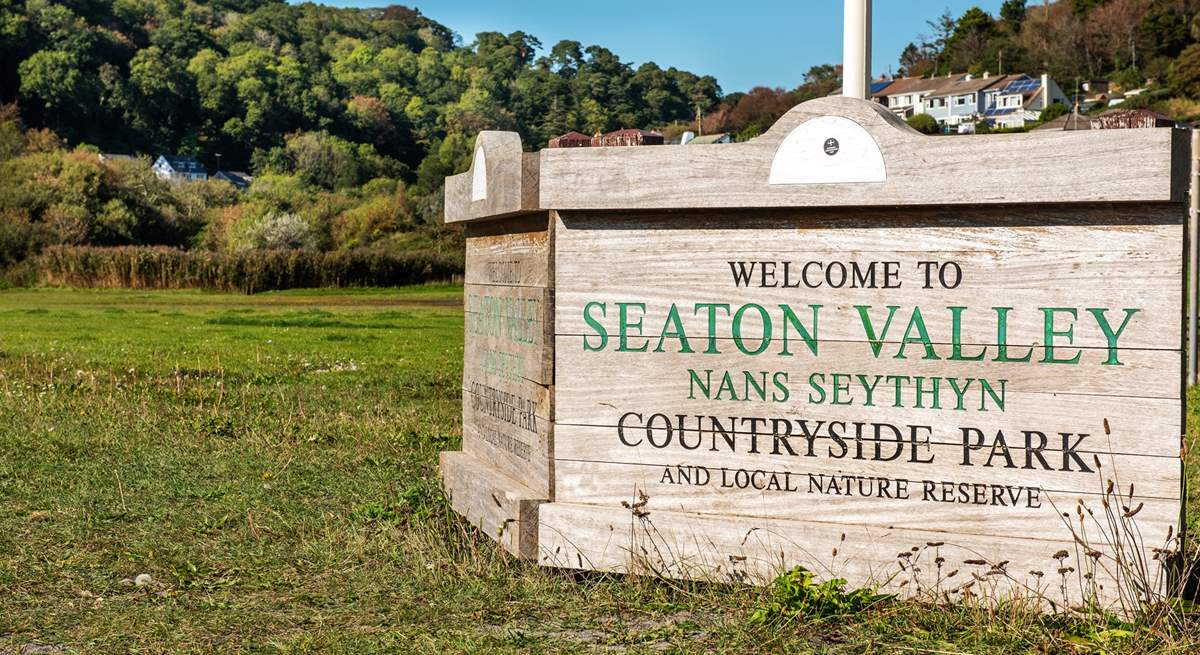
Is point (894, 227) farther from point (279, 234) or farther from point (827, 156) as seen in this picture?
point (279, 234)

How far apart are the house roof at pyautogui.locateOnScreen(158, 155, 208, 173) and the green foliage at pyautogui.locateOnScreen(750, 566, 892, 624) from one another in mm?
151035

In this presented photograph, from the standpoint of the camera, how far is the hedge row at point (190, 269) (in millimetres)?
50156

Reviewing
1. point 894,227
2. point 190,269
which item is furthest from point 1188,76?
point 894,227

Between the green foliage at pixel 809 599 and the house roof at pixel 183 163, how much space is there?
496 feet

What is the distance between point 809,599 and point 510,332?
2.13 m

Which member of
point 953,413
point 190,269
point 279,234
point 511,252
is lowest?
point 953,413

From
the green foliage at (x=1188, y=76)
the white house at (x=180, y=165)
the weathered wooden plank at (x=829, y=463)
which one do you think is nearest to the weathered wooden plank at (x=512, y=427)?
the weathered wooden plank at (x=829, y=463)

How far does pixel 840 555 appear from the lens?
5.07 m

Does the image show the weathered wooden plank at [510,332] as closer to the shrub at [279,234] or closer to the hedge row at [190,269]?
the hedge row at [190,269]

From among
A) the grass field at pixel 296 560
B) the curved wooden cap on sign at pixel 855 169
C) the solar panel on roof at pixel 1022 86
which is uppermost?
the solar panel on roof at pixel 1022 86

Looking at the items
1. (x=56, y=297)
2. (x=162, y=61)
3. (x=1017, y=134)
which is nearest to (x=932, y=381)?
(x=1017, y=134)

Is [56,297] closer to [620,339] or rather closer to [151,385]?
[151,385]

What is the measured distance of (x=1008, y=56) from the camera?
144 meters

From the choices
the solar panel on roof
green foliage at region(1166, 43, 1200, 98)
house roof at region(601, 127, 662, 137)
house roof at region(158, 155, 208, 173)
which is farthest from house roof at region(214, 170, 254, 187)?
house roof at region(601, 127, 662, 137)
